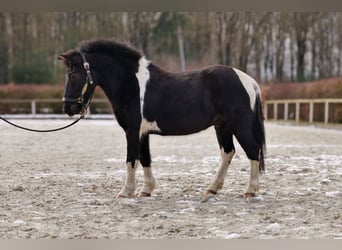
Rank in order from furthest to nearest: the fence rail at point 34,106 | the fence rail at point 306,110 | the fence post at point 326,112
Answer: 1. the fence rail at point 34,106
2. the fence post at point 326,112
3. the fence rail at point 306,110

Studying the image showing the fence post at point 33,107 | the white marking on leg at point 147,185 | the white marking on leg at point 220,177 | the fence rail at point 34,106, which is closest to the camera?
the white marking on leg at point 147,185

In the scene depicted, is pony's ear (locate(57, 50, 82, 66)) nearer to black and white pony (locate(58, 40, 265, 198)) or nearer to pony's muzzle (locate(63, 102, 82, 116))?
black and white pony (locate(58, 40, 265, 198))

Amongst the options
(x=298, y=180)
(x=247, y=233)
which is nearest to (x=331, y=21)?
(x=298, y=180)

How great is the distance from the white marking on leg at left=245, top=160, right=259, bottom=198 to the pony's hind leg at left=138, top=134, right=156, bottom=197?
759 millimetres

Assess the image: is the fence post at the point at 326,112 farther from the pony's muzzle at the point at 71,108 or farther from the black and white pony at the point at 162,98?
the pony's muzzle at the point at 71,108

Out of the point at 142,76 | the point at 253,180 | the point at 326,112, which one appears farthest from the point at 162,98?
the point at 326,112

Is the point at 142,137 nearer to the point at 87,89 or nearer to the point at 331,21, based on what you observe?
the point at 87,89

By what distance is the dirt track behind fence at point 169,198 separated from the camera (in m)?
2.80

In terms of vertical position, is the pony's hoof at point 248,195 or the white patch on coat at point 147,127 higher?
the white patch on coat at point 147,127

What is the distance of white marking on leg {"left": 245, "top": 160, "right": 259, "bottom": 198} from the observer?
12.1 feet

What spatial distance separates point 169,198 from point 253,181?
681mm

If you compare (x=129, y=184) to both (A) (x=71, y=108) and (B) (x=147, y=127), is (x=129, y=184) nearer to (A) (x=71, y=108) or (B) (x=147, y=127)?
(B) (x=147, y=127)

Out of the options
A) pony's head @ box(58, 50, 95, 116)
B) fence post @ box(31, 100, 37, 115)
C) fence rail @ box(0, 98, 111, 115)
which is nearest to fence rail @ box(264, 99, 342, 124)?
fence rail @ box(0, 98, 111, 115)

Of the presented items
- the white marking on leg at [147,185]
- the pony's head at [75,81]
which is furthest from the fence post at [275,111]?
the pony's head at [75,81]
